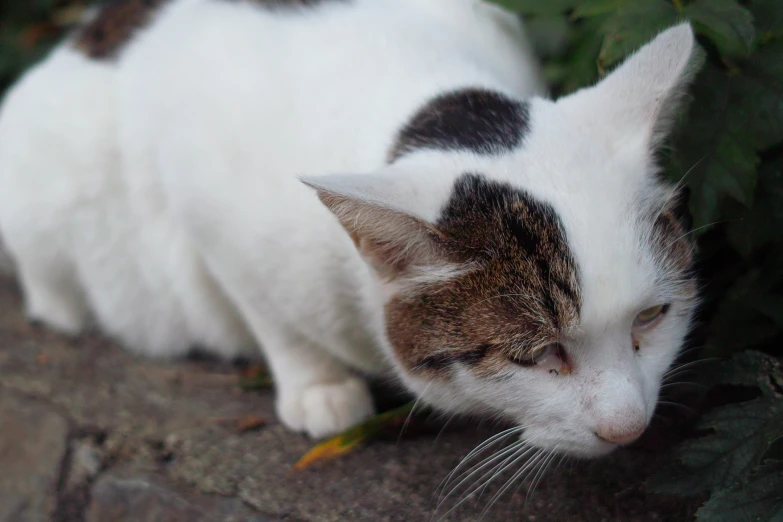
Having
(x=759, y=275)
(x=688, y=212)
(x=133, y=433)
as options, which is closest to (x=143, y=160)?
(x=133, y=433)

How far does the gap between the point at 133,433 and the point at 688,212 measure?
184cm

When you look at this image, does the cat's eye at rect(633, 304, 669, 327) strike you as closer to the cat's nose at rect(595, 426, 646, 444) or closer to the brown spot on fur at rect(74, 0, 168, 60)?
the cat's nose at rect(595, 426, 646, 444)

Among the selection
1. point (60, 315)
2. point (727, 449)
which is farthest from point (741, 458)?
point (60, 315)

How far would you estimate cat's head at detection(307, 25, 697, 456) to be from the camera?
166 cm

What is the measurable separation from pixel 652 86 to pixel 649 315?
519mm

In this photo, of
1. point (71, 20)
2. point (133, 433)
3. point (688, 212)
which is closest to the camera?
point (688, 212)

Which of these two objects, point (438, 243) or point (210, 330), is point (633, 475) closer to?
point (438, 243)

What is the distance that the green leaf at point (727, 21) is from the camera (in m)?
1.75

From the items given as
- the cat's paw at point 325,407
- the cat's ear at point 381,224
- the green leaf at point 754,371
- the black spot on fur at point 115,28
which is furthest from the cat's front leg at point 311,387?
the black spot on fur at point 115,28

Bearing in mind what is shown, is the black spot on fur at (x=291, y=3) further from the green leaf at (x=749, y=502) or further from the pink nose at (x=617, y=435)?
the green leaf at (x=749, y=502)

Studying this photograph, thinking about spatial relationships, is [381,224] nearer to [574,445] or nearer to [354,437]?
[574,445]

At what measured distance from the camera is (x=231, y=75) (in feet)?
7.92

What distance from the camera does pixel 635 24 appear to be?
1.89 metres

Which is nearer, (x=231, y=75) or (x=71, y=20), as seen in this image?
(x=231, y=75)
